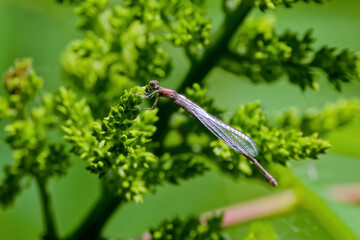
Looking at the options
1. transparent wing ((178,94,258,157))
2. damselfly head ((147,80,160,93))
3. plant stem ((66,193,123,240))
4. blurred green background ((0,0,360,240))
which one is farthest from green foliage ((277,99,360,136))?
plant stem ((66,193,123,240))

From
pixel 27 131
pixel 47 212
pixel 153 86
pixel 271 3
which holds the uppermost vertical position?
pixel 271 3

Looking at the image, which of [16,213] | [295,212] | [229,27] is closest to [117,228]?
[16,213]

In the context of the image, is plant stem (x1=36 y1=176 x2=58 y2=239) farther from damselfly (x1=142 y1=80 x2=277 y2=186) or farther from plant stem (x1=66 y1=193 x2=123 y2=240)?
damselfly (x1=142 y1=80 x2=277 y2=186)

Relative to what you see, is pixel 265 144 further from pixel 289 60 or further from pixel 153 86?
pixel 153 86

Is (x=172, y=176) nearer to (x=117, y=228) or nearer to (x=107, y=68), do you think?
(x=107, y=68)

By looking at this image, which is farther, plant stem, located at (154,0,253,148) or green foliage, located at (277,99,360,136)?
green foliage, located at (277,99,360,136)

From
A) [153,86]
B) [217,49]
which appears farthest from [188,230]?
[217,49]
